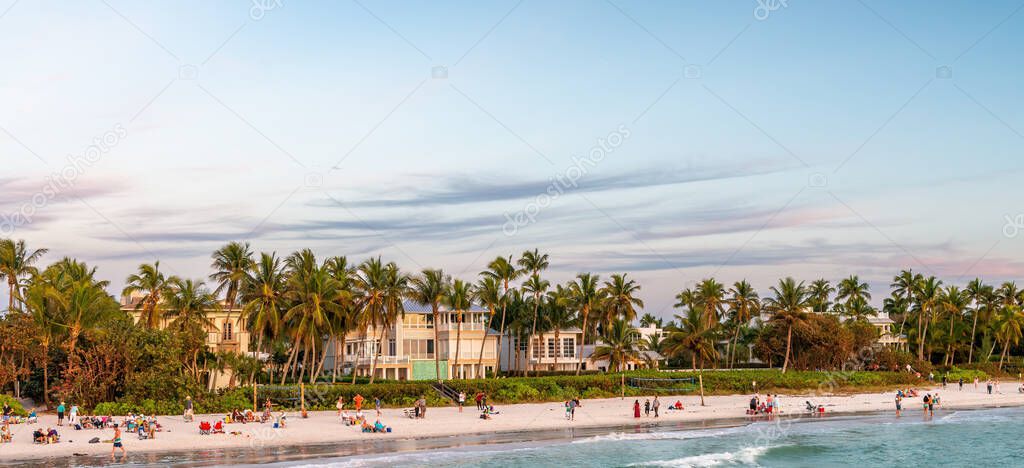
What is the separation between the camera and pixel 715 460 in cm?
4491

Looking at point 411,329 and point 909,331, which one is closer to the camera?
point 411,329

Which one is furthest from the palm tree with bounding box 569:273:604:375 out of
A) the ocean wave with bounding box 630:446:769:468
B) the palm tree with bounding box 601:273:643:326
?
the ocean wave with bounding box 630:446:769:468

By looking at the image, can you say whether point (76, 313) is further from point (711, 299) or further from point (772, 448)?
point (711, 299)

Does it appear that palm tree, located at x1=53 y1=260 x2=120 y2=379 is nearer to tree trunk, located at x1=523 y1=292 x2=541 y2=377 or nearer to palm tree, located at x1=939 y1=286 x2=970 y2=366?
tree trunk, located at x1=523 y1=292 x2=541 y2=377

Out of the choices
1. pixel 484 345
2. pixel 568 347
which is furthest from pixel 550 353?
pixel 484 345

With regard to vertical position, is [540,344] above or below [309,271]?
below

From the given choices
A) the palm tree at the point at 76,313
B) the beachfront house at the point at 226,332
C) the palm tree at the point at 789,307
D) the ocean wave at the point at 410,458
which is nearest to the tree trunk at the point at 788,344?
the palm tree at the point at 789,307

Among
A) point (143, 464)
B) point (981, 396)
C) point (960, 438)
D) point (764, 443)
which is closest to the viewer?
point (143, 464)

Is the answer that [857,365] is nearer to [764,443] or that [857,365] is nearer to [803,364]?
[803,364]

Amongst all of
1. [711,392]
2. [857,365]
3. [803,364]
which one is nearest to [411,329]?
[711,392]

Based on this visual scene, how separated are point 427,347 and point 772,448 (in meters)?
41.5

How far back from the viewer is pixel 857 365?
308 feet

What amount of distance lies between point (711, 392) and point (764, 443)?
83.8 ft

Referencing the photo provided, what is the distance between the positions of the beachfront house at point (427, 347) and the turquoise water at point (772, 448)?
33.3 meters
